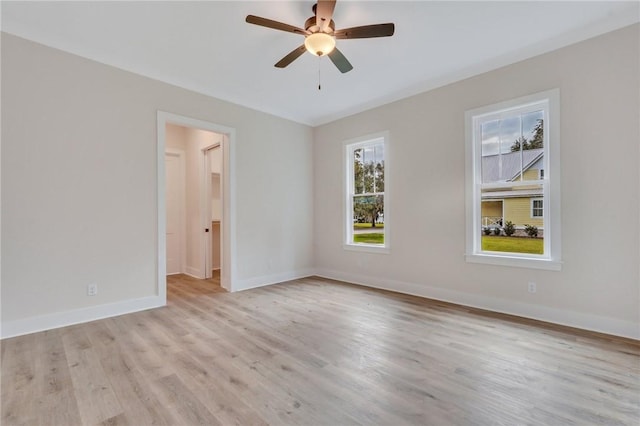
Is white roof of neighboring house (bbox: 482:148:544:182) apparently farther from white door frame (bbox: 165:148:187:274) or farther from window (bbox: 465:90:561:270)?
white door frame (bbox: 165:148:187:274)

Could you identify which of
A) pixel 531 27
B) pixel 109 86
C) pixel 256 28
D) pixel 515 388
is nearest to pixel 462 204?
pixel 531 27

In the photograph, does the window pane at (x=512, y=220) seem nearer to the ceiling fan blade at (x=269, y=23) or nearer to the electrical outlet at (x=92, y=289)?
the ceiling fan blade at (x=269, y=23)

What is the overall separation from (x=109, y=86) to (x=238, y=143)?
174cm

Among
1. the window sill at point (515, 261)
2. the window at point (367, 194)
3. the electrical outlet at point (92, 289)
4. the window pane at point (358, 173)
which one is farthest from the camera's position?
the window pane at point (358, 173)

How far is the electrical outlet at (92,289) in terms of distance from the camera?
3.27 metres

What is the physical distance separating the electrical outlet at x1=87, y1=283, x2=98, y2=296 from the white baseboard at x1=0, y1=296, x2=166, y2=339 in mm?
152

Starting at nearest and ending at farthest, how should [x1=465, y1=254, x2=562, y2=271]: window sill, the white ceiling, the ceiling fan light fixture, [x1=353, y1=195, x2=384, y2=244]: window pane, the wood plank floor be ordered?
the wood plank floor < the ceiling fan light fixture < the white ceiling < [x1=465, y1=254, x2=562, y2=271]: window sill < [x1=353, y1=195, x2=384, y2=244]: window pane

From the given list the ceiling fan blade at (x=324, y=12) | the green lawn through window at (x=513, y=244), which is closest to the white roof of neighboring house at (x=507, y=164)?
the green lawn through window at (x=513, y=244)

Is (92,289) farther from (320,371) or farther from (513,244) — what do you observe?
(513,244)

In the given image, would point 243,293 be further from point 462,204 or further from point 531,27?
point 531,27

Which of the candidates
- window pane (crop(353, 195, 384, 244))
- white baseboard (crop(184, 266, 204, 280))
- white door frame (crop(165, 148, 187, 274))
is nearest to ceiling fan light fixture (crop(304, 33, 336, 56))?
window pane (crop(353, 195, 384, 244))

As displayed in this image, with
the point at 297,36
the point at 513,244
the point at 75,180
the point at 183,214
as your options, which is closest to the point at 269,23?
the point at 297,36

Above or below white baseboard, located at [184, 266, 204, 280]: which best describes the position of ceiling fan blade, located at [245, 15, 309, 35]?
above

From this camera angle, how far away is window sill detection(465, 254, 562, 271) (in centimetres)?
316
